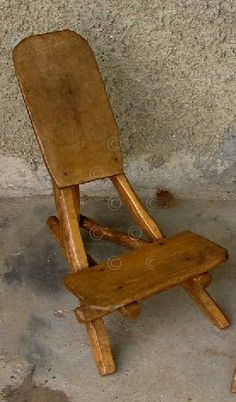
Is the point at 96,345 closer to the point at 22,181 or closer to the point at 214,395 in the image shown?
the point at 214,395

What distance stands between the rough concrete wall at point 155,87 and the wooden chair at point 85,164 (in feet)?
1.08

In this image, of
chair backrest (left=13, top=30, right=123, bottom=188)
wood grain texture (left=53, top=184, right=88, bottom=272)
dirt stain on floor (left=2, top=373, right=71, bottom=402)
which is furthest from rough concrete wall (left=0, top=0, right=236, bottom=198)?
dirt stain on floor (left=2, top=373, right=71, bottom=402)

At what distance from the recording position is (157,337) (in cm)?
286

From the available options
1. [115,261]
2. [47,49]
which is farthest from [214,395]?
[47,49]

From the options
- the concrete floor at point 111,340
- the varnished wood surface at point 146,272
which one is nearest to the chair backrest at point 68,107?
the varnished wood surface at point 146,272

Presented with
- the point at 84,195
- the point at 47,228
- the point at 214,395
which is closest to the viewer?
the point at 214,395

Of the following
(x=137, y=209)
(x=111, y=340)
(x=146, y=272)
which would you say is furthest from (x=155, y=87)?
(x=111, y=340)

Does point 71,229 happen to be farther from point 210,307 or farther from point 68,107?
point 210,307

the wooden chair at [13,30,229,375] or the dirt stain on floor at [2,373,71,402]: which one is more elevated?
the wooden chair at [13,30,229,375]

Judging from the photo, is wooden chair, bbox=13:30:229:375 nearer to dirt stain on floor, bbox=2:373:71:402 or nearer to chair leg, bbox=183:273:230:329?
chair leg, bbox=183:273:230:329

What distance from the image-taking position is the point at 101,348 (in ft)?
8.77

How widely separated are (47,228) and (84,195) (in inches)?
14.2

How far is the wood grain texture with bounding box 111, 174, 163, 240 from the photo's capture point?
3.00 metres

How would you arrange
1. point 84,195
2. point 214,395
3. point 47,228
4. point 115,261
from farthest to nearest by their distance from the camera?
point 84,195, point 47,228, point 115,261, point 214,395
